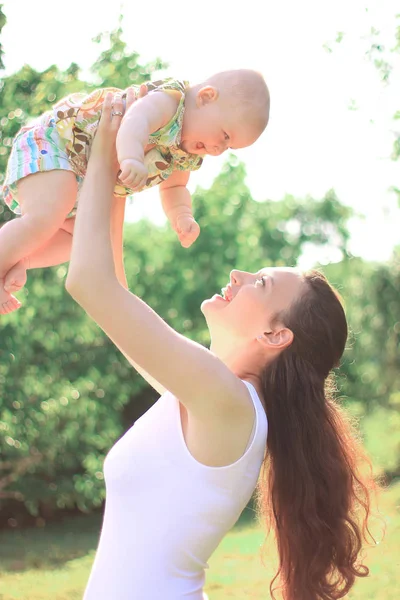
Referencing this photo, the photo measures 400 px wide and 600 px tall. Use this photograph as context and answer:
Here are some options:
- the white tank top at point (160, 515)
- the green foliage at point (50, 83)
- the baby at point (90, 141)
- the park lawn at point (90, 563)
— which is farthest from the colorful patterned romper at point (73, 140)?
the green foliage at point (50, 83)

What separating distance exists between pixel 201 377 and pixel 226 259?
33.4 feet

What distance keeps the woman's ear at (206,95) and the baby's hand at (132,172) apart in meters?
0.40

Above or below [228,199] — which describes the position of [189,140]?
above

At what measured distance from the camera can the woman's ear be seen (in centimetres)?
238

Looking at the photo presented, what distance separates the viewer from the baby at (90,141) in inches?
89.7

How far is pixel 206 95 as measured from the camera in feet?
7.85

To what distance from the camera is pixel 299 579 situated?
248 centimetres

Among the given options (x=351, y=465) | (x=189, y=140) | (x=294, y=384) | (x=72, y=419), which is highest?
(x=189, y=140)

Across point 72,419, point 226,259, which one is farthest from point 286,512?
point 226,259

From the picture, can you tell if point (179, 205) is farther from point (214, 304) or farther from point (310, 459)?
point (310, 459)

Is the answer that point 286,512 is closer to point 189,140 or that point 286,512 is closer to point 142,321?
point 142,321

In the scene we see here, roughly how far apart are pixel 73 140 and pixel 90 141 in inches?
1.9

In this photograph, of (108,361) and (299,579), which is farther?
(108,361)

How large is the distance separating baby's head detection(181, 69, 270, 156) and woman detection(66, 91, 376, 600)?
0.76 ft
